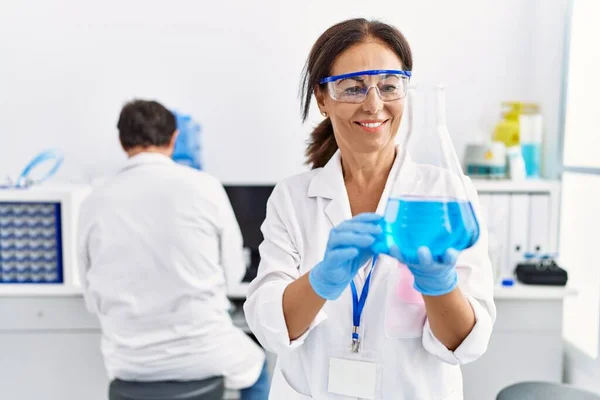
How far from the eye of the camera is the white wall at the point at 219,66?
3002 mm

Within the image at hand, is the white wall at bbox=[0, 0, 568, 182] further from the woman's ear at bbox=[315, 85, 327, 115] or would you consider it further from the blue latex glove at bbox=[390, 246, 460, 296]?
the blue latex glove at bbox=[390, 246, 460, 296]

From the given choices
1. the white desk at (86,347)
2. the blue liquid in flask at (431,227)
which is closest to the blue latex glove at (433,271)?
the blue liquid in flask at (431,227)

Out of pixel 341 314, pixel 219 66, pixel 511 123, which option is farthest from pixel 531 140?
pixel 341 314

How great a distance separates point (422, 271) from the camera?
771 mm

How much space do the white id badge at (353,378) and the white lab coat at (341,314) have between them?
0.05ft

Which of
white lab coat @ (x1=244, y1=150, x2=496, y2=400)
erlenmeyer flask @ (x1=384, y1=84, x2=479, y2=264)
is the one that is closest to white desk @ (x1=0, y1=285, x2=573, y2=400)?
white lab coat @ (x1=244, y1=150, x2=496, y2=400)

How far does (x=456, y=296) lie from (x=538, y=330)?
1.88 metres

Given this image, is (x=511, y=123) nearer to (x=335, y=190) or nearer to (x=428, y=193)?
(x=335, y=190)

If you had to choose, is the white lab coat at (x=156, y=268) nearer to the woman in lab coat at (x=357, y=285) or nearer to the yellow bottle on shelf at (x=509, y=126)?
the woman in lab coat at (x=357, y=285)

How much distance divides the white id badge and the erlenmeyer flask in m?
0.39

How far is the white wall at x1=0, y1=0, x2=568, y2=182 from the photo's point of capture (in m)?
3.00

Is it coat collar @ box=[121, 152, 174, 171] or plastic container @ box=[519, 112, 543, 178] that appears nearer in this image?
coat collar @ box=[121, 152, 174, 171]

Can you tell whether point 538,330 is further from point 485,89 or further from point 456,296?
point 456,296

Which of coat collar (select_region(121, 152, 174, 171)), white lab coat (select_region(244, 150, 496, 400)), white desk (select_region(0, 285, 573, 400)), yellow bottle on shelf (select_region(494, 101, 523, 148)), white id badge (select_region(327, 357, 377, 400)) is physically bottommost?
white desk (select_region(0, 285, 573, 400))
